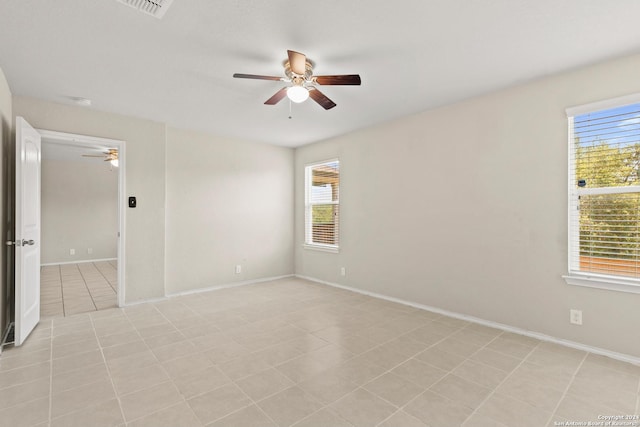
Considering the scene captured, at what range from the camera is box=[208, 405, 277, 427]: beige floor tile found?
1.78 meters

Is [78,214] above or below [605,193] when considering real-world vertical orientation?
below

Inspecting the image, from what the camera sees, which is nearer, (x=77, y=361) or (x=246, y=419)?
Result: (x=246, y=419)

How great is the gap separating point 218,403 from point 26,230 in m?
2.59

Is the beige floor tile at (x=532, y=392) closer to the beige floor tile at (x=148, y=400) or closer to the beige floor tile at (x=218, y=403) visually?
the beige floor tile at (x=218, y=403)

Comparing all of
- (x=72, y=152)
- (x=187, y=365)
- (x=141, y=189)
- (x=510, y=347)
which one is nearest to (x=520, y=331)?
(x=510, y=347)

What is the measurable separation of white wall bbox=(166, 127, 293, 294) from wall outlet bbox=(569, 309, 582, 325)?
13.8 ft

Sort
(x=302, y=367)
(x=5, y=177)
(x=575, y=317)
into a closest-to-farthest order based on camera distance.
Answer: (x=302, y=367)
(x=575, y=317)
(x=5, y=177)

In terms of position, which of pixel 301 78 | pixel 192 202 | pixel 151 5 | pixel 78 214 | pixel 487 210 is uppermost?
pixel 151 5

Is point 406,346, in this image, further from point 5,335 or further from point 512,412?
point 5,335

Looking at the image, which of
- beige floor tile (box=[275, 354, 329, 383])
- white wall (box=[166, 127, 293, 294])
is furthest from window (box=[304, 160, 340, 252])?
beige floor tile (box=[275, 354, 329, 383])

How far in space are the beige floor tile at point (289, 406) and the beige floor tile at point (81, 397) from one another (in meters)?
1.05

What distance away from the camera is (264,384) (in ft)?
7.20

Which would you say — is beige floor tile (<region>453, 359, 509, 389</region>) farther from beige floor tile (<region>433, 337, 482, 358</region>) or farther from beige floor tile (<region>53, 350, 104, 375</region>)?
beige floor tile (<region>53, 350, 104, 375</region>)

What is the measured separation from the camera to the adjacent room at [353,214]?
79.0 inches
